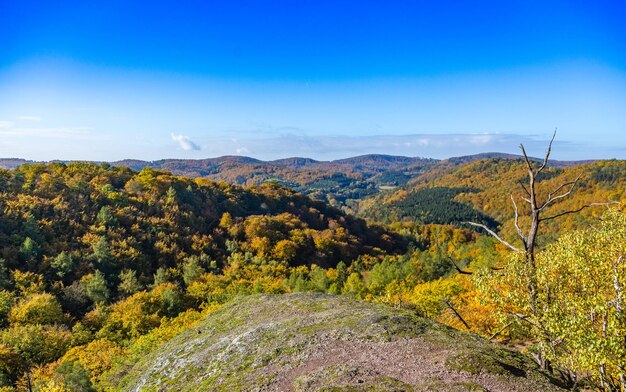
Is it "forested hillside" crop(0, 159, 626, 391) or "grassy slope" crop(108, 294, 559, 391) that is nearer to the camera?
"grassy slope" crop(108, 294, 559, 391)

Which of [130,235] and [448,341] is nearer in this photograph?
[448,341]

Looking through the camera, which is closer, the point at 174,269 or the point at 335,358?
the point at 335,358

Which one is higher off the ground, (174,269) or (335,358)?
(335,358)

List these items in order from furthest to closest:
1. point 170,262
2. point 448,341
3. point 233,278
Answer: point 170,262, point 233,278, point 448,341

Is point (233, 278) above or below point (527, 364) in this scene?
below

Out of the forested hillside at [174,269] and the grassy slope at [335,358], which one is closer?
the grassy slope at [335,358]

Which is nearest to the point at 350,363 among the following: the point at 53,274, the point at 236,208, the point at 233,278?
the point at 233,278

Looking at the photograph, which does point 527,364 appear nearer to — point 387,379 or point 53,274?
point 387,379

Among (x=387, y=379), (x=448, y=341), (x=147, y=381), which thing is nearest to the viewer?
(x=387, y=379)
